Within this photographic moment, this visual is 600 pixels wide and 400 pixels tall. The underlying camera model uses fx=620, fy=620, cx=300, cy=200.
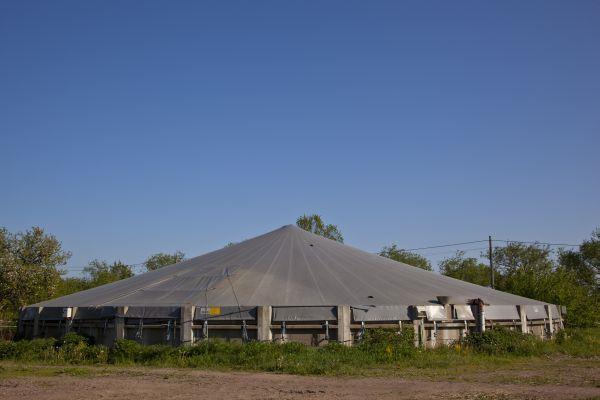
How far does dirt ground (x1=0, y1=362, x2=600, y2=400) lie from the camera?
1285 cm

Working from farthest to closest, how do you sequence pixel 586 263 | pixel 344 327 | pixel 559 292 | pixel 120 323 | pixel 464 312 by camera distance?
pixel 586 263, pixel 559 292, pixel 464 312, pixel 120 323, pixel 344 327

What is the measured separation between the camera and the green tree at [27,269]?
1304 inches

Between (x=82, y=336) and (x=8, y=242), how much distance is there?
1748cm

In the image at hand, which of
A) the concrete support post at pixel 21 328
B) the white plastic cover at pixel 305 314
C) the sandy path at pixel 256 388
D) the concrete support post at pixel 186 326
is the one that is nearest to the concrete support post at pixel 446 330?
the white plastic cover at pixel 305 314

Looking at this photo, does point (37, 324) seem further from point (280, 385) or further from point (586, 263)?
point (586, 263)

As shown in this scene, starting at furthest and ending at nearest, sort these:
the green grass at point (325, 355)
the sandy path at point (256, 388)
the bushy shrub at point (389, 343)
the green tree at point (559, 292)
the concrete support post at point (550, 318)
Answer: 1. the green tree at point (559, 292)
2. the concrete support post at point (550, 318)
3. the bushy shrub at point (389, 343)
4. the green grass at point (325, 355)
5. the sandy path at point (256, 388)

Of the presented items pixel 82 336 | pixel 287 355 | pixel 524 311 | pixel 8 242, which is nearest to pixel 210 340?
pixel 287 355

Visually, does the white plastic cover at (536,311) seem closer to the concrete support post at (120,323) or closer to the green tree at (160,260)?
the concrete support post at (120,323)

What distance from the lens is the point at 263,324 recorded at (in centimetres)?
2019

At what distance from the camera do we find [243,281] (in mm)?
23234

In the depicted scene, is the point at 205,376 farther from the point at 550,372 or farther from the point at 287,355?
the point at 550,372

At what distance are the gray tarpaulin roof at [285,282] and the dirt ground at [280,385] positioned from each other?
210 inches

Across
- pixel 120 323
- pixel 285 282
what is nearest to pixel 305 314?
pixel 285 282

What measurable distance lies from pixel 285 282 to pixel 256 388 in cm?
928
